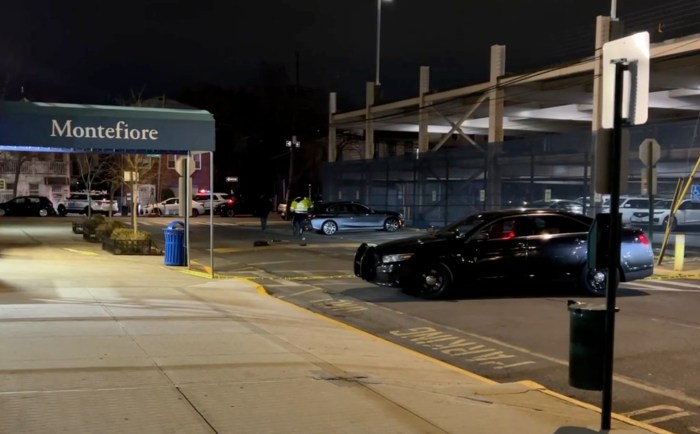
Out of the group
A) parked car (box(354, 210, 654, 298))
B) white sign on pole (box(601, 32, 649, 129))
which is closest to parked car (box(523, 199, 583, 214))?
parked car (box(354, 210, 654, 298))

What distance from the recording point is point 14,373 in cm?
567

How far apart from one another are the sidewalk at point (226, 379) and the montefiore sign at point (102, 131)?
3883mm

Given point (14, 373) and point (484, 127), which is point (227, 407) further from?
point (484, 127)

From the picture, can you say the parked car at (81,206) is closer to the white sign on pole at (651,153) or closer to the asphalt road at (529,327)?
the asphalt road at (529,327)

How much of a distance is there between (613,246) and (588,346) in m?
0.92

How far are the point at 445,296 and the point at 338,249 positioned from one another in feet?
33.9

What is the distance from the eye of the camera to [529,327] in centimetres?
955

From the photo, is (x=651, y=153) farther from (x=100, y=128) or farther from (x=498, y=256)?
(x=100, y=128)

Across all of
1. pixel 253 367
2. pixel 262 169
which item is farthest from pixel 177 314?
pixel 262 169

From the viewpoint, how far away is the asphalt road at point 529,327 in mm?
6598

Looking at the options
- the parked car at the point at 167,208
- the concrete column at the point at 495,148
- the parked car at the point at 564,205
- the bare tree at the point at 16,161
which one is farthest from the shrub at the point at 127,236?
the bare tree at the point at 16,161

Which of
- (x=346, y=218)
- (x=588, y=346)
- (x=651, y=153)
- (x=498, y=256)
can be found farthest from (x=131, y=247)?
(x=588, y=346)

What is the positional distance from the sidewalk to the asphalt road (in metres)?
0.53

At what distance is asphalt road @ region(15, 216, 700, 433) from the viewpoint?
660 centimetres
